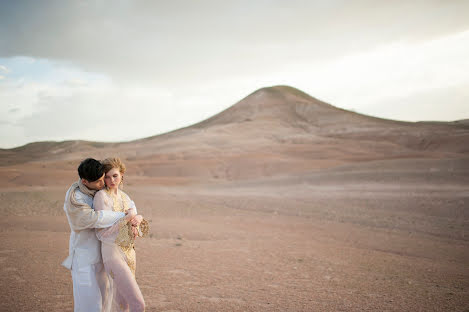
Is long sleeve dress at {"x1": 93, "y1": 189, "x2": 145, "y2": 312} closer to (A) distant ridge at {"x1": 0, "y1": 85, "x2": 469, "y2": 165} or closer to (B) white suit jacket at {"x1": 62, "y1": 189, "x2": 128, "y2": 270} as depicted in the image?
(B) white suit jacket at {"x1": 62, "y1": 189, "x2": 128, "y2": 270}

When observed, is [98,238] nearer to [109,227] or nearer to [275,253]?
[109,227]

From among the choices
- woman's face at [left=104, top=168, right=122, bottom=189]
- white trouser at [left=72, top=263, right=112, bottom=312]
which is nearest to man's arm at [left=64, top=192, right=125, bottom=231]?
woman's face at [left=104, top=168, right=122, bottom=189]

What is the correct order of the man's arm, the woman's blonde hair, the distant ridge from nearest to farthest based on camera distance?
the man's arm
the woman's blonde hair
the distant ridge

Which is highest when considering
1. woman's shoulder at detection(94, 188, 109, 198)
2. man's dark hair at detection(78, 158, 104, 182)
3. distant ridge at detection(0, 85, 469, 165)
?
distant ridge at detection(0, 85, 469, 165)

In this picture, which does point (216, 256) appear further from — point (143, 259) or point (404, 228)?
point (404, 228)

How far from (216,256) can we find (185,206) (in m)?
7.61

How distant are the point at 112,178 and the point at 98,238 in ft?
1.87

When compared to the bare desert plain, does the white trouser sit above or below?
above

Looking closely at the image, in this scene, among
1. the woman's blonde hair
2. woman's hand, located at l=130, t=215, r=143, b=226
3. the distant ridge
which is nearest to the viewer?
woman's hand, located at l=130, t=215, r=143, b=226

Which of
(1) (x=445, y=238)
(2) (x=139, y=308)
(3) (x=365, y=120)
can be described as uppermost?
(3) (x=365, y=120)

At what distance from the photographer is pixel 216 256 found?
738 cm

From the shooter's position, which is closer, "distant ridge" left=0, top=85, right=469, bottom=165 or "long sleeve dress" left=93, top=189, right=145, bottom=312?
"long sleeve dress" left=93, top=189, right=145, bottom=312

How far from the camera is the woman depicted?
3.09 metres

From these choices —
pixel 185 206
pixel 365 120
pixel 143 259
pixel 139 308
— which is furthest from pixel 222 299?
pixel 365 120
